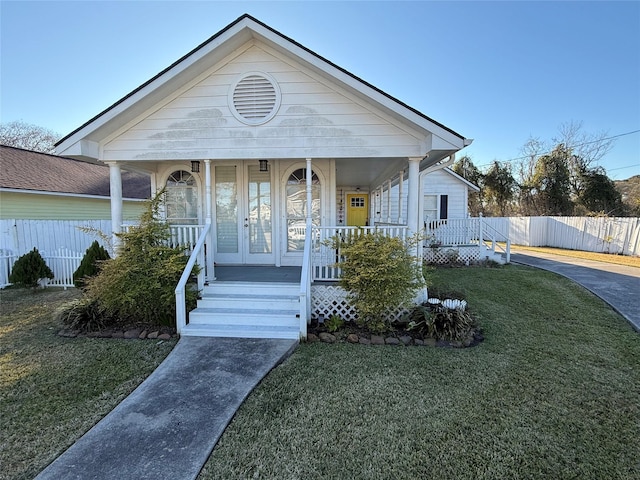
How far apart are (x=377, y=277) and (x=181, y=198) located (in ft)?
18.6

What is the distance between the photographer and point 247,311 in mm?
5688

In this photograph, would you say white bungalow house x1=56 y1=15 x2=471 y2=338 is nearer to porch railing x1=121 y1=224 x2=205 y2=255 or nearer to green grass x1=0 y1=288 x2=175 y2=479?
porch railing x1=121 y1=224 x2=205 y2=255

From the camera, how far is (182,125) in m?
6.44

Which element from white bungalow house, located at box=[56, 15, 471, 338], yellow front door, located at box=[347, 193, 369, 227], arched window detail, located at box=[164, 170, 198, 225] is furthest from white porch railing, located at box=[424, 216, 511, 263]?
arched window detail, located at box=[164, 170, 198, 225]

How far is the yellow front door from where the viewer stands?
45.2 feet

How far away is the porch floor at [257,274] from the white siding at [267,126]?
2.51 meters

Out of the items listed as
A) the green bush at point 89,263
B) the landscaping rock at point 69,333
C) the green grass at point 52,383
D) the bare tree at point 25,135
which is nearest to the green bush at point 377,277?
the green grass at point 52,383

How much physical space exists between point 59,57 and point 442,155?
1405 centimetres

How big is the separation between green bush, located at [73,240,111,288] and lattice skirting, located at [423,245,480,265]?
1144 cm

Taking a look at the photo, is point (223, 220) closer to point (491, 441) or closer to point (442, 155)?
point (442, 155)

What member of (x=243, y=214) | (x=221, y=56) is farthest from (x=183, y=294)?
(x=221, y=56)

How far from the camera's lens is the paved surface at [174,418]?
2.56m

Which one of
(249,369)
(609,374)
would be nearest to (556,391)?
(609,374)

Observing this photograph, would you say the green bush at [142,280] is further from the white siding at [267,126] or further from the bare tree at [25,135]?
the bare tree at [25,135]
